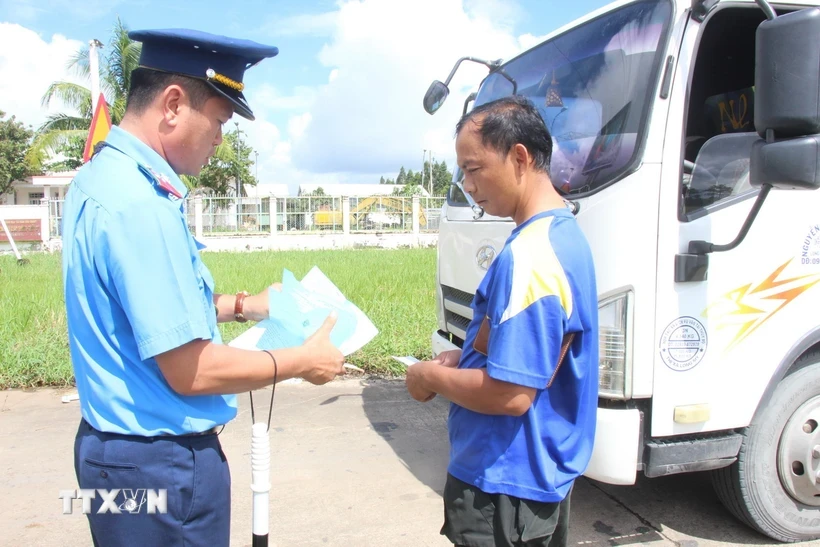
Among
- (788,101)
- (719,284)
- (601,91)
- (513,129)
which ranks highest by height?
(601,91)

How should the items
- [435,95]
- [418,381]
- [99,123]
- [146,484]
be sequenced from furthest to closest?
[99,123]
[435,95]
[418,381]
[146,484]

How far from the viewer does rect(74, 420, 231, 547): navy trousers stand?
4.71 ft

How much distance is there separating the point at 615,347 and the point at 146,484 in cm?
168

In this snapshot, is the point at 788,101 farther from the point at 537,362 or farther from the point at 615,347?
the point at 537,362

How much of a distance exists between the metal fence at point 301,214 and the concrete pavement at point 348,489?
19.2m

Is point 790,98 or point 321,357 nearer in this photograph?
point 321,357

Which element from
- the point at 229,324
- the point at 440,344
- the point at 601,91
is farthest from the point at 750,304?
the point at 229,324

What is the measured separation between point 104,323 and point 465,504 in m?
1.00

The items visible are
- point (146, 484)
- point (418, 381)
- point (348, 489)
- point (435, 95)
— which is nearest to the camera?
point (146, 484)

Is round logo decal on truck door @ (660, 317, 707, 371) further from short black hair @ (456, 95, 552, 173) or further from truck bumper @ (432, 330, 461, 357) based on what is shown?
truck bumper @ (432, 330, 461, 357)

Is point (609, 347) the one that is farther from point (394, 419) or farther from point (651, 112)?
point (394, 419)

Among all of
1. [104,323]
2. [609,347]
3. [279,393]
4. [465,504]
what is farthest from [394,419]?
[104,323]

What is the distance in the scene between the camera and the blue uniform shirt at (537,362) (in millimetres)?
1442

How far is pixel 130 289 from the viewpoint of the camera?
130cm
